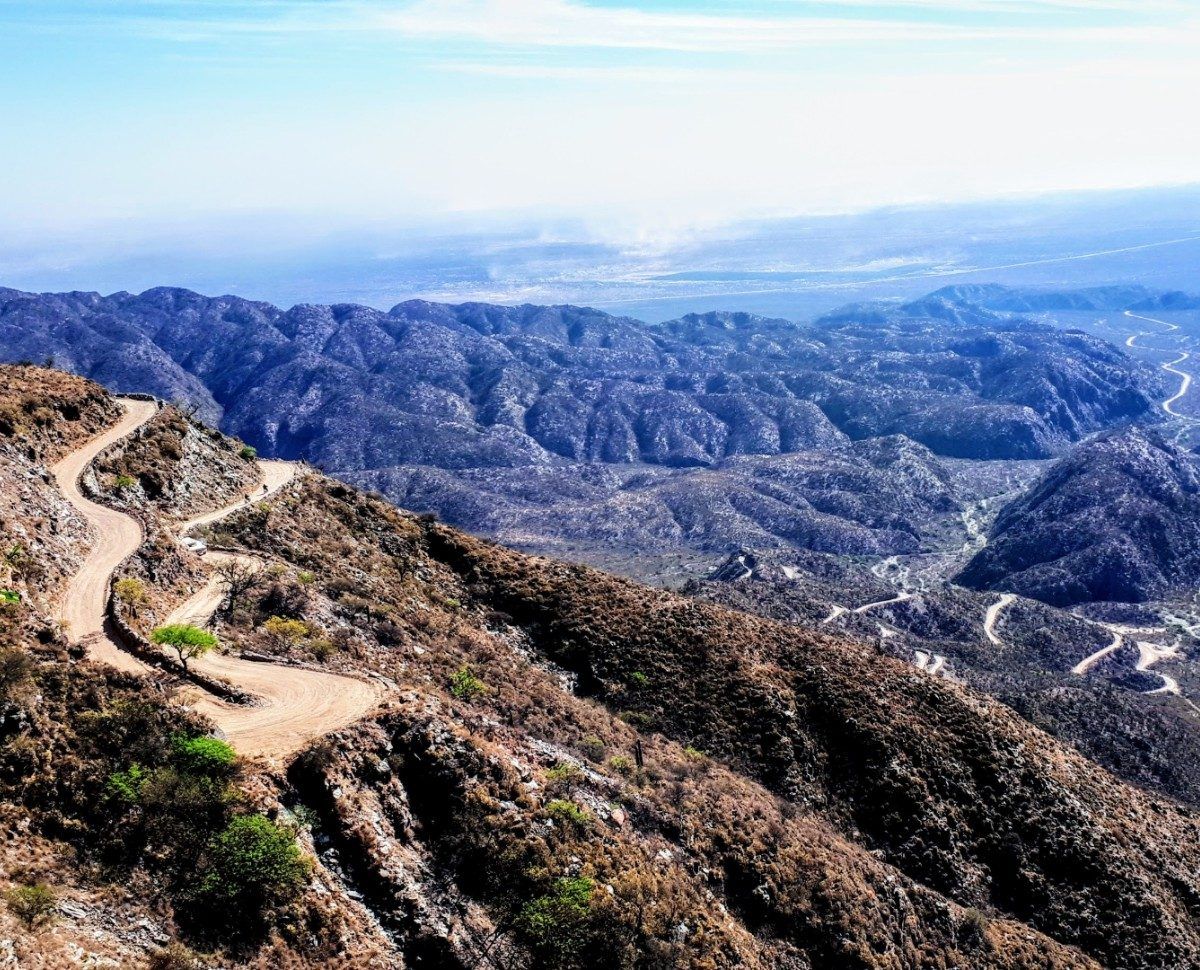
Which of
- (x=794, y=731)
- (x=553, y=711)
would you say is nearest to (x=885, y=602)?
(x=794, y=731)

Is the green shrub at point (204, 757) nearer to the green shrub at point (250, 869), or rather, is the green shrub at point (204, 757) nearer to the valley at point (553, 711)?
the valley at point (553, 711)

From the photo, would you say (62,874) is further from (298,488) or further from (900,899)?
(298,488)

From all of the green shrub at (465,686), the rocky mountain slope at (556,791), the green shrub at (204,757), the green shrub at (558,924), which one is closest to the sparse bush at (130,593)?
the rocky mountain slope at (556,791)

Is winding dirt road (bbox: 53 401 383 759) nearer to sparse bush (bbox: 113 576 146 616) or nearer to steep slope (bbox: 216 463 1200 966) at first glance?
sparse bush (bbox: 113 576 146 616)

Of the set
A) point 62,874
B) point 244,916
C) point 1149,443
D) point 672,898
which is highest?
point 62,874

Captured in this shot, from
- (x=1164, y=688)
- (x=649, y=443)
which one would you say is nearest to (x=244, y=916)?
(x=1164, y=688)

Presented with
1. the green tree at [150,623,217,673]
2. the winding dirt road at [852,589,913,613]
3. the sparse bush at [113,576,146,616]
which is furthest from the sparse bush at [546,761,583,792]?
the winding dirt road at [852,589,913,613]

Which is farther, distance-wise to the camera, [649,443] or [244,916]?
[649,443]
